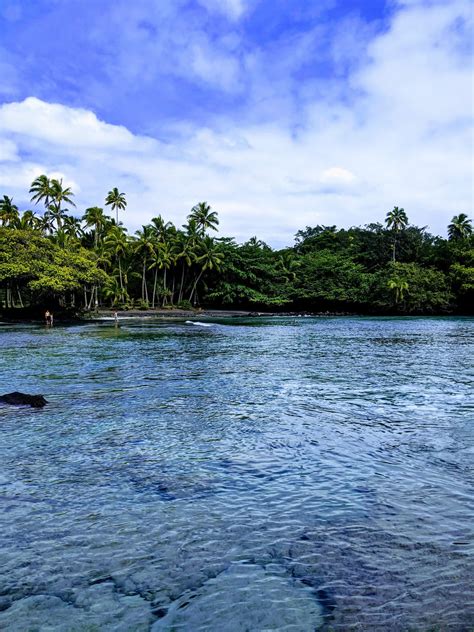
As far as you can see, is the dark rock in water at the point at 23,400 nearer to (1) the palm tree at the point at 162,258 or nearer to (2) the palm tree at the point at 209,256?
(1) the palm tree at the point at 162,258

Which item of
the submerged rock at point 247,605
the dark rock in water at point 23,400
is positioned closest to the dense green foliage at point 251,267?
the dark rock in water at point 23,400

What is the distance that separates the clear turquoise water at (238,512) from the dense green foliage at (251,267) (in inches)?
→ 2083

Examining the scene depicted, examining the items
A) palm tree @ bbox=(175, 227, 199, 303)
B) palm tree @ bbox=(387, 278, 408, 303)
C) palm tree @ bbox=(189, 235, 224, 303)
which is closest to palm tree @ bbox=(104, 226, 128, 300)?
palm tree @ bbox=(175, 227, 199, 303)

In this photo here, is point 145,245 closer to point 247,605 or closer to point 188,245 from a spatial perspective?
point 188,245

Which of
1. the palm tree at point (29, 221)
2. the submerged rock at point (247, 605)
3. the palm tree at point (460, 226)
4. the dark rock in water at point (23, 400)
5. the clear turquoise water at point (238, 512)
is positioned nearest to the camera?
the submerged rock at point (247, 605)

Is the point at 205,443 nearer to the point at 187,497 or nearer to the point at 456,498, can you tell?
the point at 187,497

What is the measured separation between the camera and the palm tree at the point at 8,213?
65.5 metres

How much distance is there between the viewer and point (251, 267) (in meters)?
81.4

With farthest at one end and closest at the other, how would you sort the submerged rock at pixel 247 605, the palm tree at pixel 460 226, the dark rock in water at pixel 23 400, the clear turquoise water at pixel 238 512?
the palm tree at pixel 460 226, the dark rock in water at pixel 23 400, the clear turquoise water at pixel 238 512, the submerged rock at pixel 247 605

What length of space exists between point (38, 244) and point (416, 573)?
181 feet

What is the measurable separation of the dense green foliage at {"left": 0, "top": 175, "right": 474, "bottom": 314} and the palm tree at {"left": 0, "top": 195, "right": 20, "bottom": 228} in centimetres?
14

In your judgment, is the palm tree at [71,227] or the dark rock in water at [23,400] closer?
the dark rock in water at [23,400]

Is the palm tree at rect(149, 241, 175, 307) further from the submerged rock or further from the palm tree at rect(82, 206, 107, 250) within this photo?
the submerged rock

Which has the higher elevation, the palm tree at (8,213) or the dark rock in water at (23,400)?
the palm tree at (8,213)
